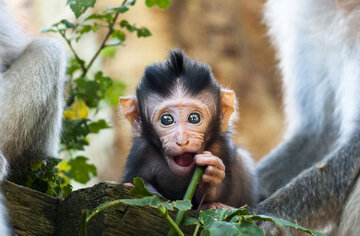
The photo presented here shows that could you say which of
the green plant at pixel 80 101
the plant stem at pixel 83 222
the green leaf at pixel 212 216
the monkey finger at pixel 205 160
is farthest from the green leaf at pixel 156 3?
the plant stem at pixel 83 222

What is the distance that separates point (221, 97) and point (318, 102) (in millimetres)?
2720

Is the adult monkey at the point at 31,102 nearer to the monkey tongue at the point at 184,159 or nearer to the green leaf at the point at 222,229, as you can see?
the monkey tongue at the point at 184,159

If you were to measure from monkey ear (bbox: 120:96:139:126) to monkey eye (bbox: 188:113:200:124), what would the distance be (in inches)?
18.6

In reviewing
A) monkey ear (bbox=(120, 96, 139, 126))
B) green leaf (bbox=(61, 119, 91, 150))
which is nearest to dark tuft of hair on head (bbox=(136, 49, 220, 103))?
monkey ear (bbox=(120, 96, 139, 126))

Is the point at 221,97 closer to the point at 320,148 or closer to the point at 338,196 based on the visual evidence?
the point at 338,196

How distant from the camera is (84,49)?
43.6 ft

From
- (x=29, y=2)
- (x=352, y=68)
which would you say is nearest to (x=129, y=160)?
(x=352, y=68)

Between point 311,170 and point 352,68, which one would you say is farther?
point 352,68

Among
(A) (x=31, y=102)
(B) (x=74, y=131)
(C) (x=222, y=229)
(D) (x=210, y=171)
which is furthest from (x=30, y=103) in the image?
(C) (x=222, y=229)

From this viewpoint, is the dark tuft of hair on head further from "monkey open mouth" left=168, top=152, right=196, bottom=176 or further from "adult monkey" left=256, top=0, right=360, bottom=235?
"adult monkey" left=256, top=0, right=360, bottom=235

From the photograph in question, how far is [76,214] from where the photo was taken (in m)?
3.43

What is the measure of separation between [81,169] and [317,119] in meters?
2.68

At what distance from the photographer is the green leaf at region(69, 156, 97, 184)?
5148 millimetres

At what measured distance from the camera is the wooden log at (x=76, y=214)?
3289 mm
